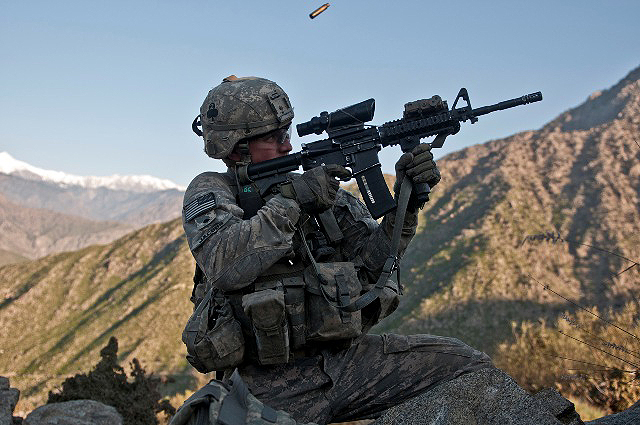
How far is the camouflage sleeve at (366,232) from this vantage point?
4.23 meters

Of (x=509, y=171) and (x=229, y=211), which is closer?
(x=229, y=211)

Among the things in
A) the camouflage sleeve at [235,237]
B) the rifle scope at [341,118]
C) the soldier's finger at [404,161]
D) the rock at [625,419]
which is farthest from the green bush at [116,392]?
the rock at [625,419]

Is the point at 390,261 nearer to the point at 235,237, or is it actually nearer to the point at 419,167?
the point at 419,167

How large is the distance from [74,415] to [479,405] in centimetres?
525

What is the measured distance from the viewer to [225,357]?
3.72 meters

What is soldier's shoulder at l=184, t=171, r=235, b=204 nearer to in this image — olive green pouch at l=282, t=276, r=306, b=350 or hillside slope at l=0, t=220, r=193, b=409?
olive green pouch at l=282, t=276, r=306, b=350

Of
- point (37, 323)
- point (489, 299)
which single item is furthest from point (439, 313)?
point (37, 323)

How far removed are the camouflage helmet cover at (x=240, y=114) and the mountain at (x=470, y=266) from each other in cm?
905

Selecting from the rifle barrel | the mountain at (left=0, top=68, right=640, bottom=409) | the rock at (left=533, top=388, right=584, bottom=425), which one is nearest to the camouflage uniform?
the rock at (left=533, top=388, right=584, bottom=425)

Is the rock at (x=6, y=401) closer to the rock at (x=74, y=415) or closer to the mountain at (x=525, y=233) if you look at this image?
the rock at (x=74, y=415)

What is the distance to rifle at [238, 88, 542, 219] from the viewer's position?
4348 millimetres

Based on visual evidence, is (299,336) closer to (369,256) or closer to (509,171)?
(369,256)

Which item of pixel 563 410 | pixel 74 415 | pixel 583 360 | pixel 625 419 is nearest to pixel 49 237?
A: pixel 74 415

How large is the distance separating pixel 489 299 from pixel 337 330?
14.7 meters
